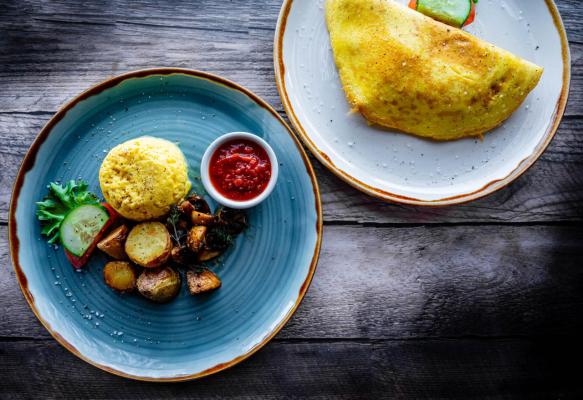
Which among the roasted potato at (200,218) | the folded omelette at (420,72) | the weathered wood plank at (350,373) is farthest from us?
the weathered wood plank at (350,373)

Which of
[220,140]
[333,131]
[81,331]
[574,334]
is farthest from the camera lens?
[574,334]

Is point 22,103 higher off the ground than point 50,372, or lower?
higher

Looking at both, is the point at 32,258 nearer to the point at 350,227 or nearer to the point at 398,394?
the point at 350,227

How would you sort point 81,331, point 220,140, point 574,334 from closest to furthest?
1. point 220,140
2. point 81,331
3. point 574,334

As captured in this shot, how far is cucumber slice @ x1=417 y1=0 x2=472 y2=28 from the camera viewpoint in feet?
8.79

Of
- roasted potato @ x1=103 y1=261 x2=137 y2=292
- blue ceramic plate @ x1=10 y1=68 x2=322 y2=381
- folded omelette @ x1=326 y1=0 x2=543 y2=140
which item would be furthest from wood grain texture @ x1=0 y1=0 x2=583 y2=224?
roasted potato @ x1=103 y1=261 x2=137 y2=292

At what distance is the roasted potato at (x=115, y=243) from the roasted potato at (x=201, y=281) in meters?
0.38

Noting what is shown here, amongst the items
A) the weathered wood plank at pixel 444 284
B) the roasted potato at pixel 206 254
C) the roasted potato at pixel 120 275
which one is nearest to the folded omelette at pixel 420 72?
the weathered wood plank at pixel 444 284

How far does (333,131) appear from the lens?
2.70 meters

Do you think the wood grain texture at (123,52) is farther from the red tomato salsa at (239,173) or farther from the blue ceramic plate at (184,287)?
the red tomato salsa at (239,173)

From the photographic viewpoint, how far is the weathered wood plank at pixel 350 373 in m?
2.72

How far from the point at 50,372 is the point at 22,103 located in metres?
1.65

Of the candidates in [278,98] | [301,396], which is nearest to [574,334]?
[301,396]

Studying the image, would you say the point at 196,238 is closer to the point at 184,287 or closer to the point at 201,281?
the point at 201,281
